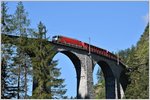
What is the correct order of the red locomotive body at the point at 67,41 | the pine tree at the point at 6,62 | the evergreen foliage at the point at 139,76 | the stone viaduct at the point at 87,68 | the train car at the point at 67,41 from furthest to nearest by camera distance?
the evergreen foliage at the point at 139,76 → the stone viaduct at the point at 87,68 → the red locomotive body at the point at 67,41 → the train car at the point at 67,41 → the pine tree at the point at 6,62

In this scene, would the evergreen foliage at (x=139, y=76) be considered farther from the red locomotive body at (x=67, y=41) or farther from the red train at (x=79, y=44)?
the red locomotive body at (x=67, y=41)

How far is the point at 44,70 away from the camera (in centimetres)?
4097

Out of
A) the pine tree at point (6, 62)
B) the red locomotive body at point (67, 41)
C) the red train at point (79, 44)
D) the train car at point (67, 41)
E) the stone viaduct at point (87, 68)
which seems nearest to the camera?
the pine tree at point (6, 62)

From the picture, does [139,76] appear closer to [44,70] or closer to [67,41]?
[67,41]

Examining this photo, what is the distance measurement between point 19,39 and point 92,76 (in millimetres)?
19529

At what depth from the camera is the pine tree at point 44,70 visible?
39.9 metres

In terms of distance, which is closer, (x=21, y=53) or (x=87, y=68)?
(x=21, y=53)

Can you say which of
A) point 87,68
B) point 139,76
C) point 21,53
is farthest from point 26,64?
point 139,76

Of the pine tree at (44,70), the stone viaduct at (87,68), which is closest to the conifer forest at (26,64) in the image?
the pine tree at (44,70)

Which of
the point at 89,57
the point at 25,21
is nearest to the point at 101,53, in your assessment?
the point at 89,57

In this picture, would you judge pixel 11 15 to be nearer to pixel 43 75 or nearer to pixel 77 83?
pixel 43 75

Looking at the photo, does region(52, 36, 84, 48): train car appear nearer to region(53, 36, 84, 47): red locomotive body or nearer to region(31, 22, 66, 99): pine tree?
region(53, 36, 84, 47): red locomotive body

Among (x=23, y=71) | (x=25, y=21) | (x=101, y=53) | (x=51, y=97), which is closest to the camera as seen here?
(x=51, y=97)

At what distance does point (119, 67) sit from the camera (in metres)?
72.6
